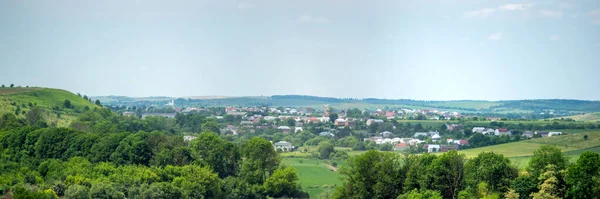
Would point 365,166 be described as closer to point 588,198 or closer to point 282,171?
point 282,171

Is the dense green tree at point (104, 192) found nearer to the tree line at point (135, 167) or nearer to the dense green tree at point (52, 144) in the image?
the tree line at point (135, 167)

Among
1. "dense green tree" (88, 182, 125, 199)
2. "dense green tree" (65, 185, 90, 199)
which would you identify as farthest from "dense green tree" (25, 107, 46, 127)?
"dense green tree" (65, 185, 90, 199)

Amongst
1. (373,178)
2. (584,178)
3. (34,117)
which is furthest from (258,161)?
(34,117)

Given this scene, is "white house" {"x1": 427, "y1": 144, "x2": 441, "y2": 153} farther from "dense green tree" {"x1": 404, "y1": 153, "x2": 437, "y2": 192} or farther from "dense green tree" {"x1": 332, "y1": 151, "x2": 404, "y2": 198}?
"dense green tree" {"x1": 404, "y1": 153, "x2": 437, "y2": 192}

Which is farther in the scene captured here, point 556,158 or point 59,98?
point 59,98

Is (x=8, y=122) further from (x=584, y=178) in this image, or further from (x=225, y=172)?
(x=584, y=178)

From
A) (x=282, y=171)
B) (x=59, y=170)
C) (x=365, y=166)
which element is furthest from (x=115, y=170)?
(x=365, y=166)

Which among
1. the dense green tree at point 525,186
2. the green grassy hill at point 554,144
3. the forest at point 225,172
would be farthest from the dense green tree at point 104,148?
the green grassy hill at point 554,144
